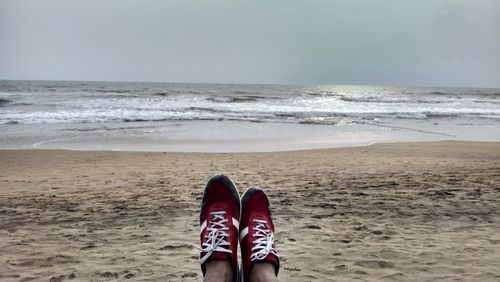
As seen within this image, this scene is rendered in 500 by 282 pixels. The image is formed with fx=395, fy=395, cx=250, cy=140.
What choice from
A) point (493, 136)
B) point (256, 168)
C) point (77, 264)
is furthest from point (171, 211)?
point (493, 136)

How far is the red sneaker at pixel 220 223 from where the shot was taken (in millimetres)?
1995

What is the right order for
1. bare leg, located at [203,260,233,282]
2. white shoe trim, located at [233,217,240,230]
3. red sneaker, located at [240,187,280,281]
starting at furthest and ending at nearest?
white shoe trim, located at [233,217,240,230], red sneaker, located at [240,187,280,281], bare leg, located at [203,260,233,282]

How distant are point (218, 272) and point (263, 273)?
0.22 meters

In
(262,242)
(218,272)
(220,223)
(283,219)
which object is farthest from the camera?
(283,219)

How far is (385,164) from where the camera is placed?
7102 millimetres

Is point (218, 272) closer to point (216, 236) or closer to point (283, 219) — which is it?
point (216, 236)

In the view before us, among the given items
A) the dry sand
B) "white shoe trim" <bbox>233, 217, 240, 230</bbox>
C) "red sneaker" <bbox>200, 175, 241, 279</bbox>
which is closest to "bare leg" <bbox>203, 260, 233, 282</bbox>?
"red sneaker" <bbox>200, 175, 241, 279</bbox>

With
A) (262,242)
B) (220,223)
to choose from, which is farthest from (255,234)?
(220,223)

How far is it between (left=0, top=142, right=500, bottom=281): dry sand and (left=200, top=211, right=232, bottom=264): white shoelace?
0.53m

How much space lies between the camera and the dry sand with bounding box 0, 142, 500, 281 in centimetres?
267

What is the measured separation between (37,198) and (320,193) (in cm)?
335

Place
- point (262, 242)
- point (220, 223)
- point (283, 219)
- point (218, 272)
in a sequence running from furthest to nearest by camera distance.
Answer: point (283, 219), point (220, 223), point (262, 242), point (218, 272)

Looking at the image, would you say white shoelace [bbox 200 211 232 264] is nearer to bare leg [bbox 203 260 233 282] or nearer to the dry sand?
bare leg [bbox 203 260 233 282]

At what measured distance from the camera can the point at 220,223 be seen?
7.38 feet
